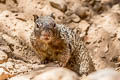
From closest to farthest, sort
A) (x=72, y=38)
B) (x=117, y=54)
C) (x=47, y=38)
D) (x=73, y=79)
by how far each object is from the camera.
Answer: (x=73, y=79) → (x=47, y=38) → (x=72, y=38) → (x=117, y=54)

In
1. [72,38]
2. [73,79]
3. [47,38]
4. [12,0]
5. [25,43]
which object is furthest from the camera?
[12,0]

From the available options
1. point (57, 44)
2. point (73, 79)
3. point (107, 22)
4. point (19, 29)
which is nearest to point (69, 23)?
point (107, 22)

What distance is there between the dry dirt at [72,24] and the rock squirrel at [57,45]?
0.38 meters

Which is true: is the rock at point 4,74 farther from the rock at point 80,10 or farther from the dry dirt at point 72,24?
the rock at point 80,10

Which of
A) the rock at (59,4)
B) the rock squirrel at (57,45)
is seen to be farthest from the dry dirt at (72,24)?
the rock squirrel at (57,45)

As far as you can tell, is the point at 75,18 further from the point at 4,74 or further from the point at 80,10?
the point at 4,74

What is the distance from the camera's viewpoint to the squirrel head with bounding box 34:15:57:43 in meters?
3.63

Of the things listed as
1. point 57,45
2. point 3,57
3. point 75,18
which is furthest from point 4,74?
point 75,18

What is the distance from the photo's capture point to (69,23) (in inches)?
217

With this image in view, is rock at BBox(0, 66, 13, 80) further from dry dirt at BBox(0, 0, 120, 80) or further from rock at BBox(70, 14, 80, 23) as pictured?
rock at BBox(70, 14, 80, 23)

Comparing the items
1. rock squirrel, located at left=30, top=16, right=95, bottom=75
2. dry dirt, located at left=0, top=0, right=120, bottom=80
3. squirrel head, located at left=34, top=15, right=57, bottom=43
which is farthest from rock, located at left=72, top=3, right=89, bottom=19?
squirrel head, located at left=34, top=15, right=57, bottom=43

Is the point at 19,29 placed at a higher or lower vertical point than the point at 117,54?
higher

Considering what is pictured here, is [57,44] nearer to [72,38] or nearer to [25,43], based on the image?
[72,38]

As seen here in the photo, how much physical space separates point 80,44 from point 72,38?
22cm
